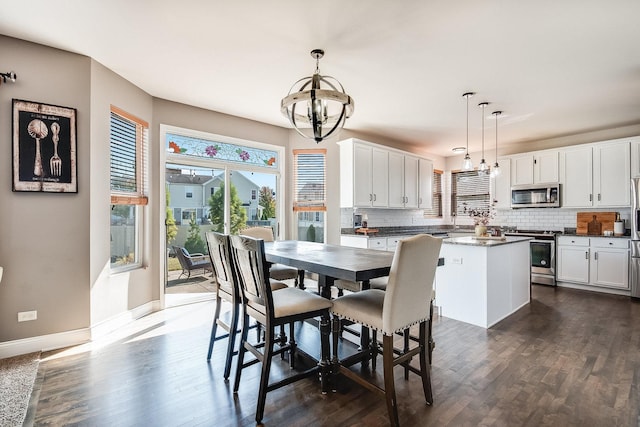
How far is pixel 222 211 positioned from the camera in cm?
455

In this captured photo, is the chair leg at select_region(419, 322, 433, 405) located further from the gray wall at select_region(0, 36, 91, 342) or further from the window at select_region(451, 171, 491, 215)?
the window at select_region(451, 171, 491, 215)

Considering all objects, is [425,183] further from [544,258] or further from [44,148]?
[44,148]

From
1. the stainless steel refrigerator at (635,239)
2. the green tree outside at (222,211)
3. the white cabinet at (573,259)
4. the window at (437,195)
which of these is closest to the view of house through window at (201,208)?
the green tree outside at (222,211)

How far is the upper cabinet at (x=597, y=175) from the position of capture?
4.84 m

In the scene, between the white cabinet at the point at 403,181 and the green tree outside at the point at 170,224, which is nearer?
the green tree outside at the point at 170,224

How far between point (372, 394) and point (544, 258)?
185 inches

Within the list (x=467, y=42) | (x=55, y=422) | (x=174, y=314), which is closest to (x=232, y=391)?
(x=55, y=422)

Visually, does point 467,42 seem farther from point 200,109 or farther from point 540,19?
point 200,109

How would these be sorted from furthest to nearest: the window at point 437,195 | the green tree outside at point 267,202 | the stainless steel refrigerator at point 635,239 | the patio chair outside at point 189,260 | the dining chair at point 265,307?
the window at point 437,195 → the green tree outside at point 267,202 → the stainless steel refrigerator at point 635,239 → the patio chair outside at point 189,260 → the dining chair at point 265,307

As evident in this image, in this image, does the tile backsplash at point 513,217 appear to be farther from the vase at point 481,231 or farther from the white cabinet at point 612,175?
the vase at point 481,231

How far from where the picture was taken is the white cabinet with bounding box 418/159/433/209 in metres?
6.27

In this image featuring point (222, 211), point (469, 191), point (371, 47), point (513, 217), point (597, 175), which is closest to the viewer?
point (371, 47)

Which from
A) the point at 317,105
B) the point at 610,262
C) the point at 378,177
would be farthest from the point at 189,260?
the point at 610,262

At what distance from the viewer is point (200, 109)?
14.2ft
